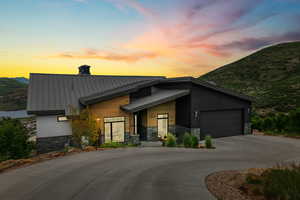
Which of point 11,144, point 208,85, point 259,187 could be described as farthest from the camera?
point 208,85

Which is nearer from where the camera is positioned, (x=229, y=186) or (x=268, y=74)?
(x=229, y=186)

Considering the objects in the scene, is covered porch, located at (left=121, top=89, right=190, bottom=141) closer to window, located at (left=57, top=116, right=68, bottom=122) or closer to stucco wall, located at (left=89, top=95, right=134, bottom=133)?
stucco wall, located at (left=89, top=95, right=134, bottom=133)

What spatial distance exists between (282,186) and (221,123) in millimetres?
14460

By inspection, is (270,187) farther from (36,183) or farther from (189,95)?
(189,95)

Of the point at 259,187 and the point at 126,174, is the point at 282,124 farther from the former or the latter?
the point at 126,174

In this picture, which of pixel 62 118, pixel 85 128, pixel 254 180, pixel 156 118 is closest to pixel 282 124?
pixel 156 118

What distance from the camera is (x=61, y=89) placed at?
805 inches

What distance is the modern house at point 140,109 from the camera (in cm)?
1700

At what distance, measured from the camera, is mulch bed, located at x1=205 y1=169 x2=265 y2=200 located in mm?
6052

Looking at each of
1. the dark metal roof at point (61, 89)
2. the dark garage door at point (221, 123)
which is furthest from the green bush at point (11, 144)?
the dark garage door at point (221, 123)

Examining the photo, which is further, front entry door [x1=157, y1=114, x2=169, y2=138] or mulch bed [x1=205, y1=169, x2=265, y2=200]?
front entry door [x1=157, y1=114, x2=169, y2=138]

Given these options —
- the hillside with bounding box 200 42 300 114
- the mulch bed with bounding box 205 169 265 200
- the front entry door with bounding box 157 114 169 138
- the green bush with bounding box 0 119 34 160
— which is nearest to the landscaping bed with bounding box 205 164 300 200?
the mulch bed with bounding box 205 169 265 200

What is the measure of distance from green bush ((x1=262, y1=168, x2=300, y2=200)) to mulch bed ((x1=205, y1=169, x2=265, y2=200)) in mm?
376

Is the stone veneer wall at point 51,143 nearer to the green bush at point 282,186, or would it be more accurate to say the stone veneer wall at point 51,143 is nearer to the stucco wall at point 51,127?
the stucco wall at point 51,127
